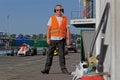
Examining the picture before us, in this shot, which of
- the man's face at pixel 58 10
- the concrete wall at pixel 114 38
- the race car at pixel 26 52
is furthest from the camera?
the race car at pixel 26 52

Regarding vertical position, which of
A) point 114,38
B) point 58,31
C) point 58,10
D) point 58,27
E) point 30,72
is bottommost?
point 30,72

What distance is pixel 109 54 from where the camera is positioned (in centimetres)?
543

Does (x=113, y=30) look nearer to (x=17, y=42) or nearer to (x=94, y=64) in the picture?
(x=94, y=64)

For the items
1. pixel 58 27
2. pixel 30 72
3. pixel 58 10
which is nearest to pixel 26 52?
pixel 30 72

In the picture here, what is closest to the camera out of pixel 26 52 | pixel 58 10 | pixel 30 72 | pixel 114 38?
pixel 114 38

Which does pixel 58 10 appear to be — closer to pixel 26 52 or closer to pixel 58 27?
pixel 58 27

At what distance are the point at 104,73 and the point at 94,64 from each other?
783 mm

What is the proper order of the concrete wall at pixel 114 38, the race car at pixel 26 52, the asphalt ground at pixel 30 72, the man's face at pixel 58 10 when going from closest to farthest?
the concrete wall at pixel 114 38 → the asphalt ground at pixel 30 72 → the man's face at pixel 58 10 → the race car at pixel 26 52

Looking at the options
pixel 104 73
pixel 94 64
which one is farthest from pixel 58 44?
pixel 104 73

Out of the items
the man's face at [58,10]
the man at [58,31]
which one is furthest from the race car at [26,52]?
the man's face at [58,10]

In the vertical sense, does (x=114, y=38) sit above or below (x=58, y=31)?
below

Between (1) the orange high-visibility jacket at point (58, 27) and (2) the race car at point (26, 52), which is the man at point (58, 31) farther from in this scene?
(2) the race car at point (26, 52)

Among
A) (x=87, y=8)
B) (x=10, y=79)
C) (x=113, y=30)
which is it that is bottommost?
(x=10, y=79)

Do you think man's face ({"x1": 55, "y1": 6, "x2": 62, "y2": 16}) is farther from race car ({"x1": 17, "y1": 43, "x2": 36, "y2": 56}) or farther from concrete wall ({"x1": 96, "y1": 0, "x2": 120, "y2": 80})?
race car ({"x1": 17, "y1": 43, "x2": 36, "y2": 56})
